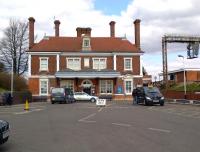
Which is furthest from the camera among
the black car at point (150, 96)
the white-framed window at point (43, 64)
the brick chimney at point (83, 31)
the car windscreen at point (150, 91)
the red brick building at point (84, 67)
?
the brick chimney at point (83, 31)

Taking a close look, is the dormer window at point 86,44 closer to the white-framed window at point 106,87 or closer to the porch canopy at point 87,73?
the porch canopy at point 87,73

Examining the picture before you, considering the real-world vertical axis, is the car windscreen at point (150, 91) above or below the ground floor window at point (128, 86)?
below

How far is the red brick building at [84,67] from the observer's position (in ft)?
223

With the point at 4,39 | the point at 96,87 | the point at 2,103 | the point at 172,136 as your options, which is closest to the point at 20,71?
the point at 4,39

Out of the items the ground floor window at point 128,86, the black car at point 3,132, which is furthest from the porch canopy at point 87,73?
the black car at point 3,132

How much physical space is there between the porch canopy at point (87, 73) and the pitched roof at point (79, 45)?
3812mm

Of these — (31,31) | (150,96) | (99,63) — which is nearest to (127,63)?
(99,63)

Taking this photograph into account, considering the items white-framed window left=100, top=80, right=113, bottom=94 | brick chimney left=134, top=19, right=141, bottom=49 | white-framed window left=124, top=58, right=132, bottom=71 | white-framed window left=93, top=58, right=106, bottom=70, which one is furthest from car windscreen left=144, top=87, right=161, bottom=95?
brick chimney left=134, top=19, right=141, bottom=49

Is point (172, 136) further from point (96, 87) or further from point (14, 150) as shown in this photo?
point (96, 87)

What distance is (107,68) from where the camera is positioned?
70125 mm

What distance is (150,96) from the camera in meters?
42.4

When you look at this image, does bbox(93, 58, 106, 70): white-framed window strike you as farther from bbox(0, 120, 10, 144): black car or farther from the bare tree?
bbox(0, 120, 10, 144): black car

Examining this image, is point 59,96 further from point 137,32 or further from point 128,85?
point 137,32

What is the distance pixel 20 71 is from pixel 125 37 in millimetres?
21789
